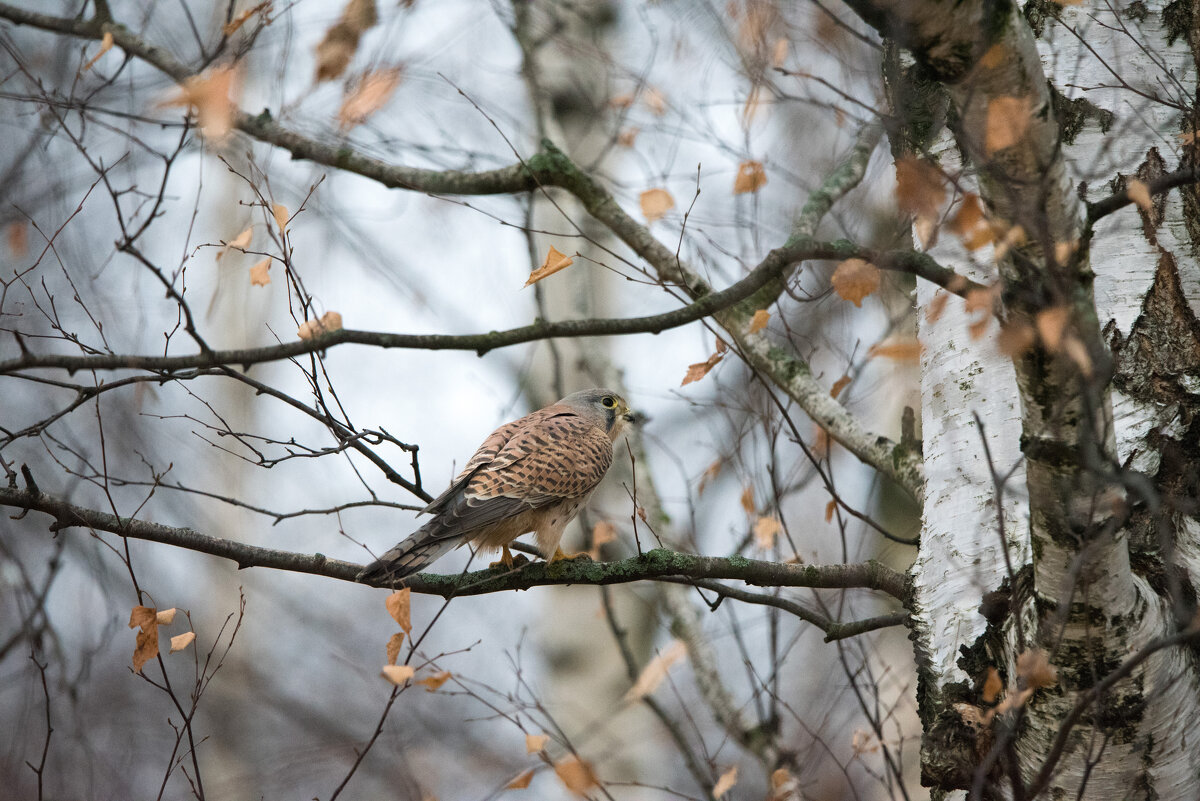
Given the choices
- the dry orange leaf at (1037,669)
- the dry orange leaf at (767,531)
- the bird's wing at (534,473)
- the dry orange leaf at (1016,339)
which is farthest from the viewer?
the dry orange leaf at (767,531)

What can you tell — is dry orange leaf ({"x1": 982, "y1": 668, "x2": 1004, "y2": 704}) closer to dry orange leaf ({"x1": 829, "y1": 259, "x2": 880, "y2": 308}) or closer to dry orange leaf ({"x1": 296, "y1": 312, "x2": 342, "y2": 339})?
dry orange leaf ({"x1": 829, "y1": 259, "x2": 880, "y2": 308})

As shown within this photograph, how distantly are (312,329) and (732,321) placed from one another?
1732mm

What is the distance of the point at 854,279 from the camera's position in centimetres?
264

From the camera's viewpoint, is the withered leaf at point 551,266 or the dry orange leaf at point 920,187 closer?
the dry orange leaf at point 920,187

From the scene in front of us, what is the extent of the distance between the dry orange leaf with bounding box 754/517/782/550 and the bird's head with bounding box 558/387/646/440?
95 cm

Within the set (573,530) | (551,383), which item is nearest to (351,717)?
(573,530)

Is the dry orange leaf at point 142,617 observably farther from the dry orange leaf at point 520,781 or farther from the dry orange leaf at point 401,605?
the dry orange leaf at point 520,781

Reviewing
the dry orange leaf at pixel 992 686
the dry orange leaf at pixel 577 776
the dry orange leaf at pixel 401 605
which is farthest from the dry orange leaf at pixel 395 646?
the dry orange leaf at pixel 992 686

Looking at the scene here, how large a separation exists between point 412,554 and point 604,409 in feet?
6.19

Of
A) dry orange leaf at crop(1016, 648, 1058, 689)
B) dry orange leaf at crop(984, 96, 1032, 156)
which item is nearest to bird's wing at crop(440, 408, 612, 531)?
dry orange leaf at crop(1016, 648, 1058, 689)

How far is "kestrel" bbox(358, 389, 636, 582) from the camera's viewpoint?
10.2ft

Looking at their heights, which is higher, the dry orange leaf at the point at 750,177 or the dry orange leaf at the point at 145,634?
the dry orange leaf at the point at 750,177

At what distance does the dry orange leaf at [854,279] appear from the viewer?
2.61m

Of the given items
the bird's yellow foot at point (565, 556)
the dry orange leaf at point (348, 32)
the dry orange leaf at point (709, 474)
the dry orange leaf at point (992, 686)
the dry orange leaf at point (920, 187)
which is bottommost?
the dry orange leaf at point (992, 686)
